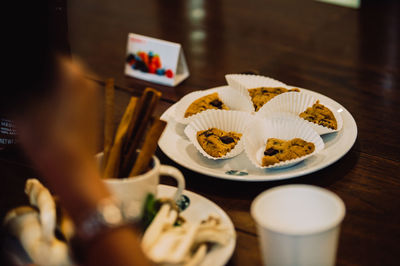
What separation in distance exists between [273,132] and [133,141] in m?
0.48

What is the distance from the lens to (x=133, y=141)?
908mm

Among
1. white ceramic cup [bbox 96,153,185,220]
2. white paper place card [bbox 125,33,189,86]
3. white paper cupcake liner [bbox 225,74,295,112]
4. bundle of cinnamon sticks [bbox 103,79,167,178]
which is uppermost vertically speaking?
bundle of cinnamon sticks [bbox 103,79,167,178]

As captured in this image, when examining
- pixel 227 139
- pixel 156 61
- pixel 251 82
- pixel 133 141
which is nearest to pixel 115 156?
pixel 133 141

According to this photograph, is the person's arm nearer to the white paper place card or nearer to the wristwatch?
the wristwatch

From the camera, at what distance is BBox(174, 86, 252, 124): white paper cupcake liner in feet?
4.64

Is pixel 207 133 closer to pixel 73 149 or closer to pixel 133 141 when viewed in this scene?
pixel 133 141

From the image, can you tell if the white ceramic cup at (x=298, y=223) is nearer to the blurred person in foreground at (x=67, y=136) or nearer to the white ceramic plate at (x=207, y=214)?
the white ceramic plate at (x=207, y=214)

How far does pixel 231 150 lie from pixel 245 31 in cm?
99

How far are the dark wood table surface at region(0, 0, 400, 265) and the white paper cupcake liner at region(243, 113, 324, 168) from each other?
0.09 meters

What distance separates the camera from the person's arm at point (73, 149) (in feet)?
2.11

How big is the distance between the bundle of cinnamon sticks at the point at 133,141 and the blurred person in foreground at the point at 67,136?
227 mm

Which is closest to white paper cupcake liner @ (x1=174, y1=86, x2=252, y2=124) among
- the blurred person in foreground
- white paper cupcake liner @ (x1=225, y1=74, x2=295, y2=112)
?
white paper cupcake liner @ (x1=225, y1=74, x2=295, y2=112)

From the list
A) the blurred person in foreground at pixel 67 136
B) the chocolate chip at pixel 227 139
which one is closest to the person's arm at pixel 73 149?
the blurred person in foreground at pixel 67 136

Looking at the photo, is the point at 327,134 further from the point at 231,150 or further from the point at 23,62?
the point at 23,62
